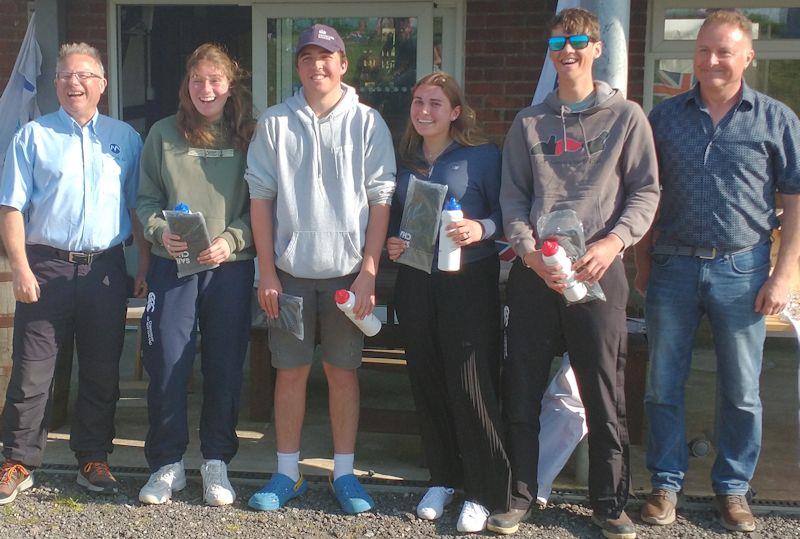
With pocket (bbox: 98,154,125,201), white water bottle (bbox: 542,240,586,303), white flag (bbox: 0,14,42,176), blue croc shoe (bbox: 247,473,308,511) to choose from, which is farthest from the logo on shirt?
white flag (bbox: 0,14,42,176)

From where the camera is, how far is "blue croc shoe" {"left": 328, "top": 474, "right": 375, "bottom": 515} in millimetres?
4199

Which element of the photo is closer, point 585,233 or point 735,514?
point 585,233

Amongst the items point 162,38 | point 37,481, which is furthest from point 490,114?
point 37,481

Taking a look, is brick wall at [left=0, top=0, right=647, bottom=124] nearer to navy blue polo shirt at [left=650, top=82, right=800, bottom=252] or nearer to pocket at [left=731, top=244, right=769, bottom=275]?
navy blue polo shirt at [left=650, top=82, right=800, bottom=252]

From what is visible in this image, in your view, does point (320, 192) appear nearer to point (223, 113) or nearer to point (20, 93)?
point (223, 113)

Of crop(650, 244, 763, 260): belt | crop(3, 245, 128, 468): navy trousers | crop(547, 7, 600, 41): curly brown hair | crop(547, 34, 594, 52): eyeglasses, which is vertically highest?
crop(547, 7, 600, 41): curly brown hair

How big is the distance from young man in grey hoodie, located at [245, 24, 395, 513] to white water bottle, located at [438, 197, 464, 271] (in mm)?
335

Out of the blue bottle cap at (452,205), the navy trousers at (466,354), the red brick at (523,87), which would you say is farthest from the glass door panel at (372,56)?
the blue bottle cap at (452,205)

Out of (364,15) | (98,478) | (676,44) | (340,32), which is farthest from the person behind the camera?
(340,32)

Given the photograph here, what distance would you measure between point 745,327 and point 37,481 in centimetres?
318

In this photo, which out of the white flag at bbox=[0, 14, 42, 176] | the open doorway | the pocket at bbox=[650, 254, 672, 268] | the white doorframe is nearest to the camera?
the pocket at bbox=[650, 254, 672, 268]

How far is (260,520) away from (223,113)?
1735mm

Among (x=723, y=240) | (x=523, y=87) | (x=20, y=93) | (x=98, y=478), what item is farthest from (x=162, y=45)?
(x=723, y=240)

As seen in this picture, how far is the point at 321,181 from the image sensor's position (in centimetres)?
401
